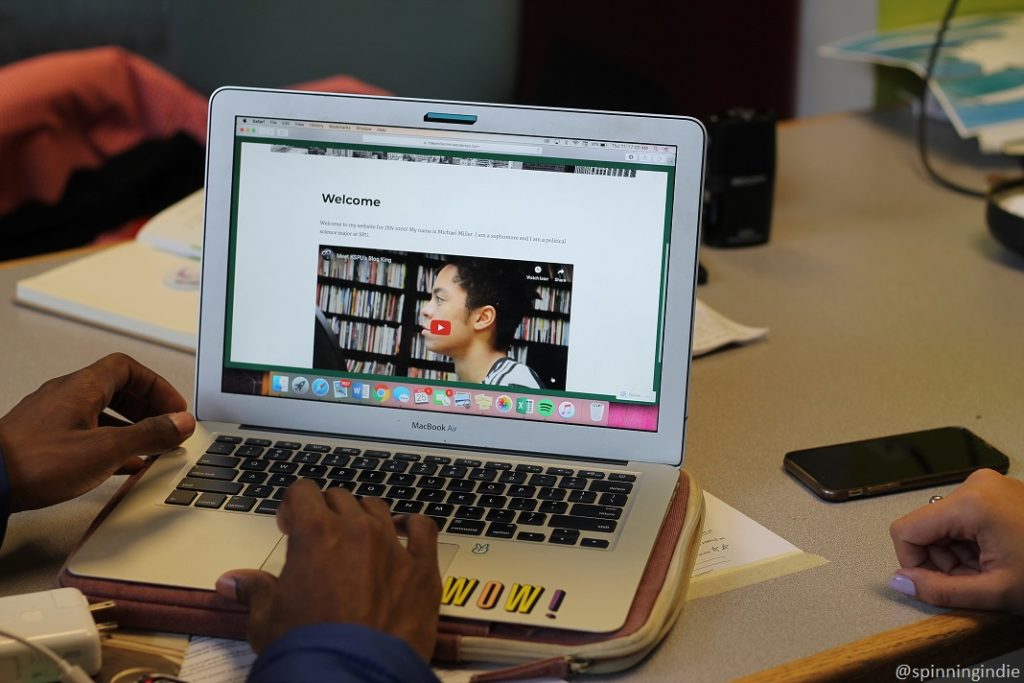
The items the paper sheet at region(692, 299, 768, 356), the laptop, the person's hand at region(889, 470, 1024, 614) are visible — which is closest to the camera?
the person's hand at region(889, 470, 1024, 614)

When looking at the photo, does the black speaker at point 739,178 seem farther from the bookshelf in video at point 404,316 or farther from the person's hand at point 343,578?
the person's hand at point 343,578

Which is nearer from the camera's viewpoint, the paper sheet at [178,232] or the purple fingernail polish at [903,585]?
the purple fingernail polish at [903,585]

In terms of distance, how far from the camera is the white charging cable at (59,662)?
631 mm

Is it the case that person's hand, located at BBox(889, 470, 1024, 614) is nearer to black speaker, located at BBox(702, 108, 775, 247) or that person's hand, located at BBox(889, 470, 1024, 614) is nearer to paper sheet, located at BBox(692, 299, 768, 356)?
paper sheet, located at BBox(692, 299, 768, 356)

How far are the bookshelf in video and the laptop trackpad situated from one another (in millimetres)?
160

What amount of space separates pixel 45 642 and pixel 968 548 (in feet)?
1.95

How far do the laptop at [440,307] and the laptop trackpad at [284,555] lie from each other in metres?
0.04

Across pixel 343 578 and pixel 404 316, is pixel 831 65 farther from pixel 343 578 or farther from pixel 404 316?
pixel 343 578

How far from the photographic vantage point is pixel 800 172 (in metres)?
1.66

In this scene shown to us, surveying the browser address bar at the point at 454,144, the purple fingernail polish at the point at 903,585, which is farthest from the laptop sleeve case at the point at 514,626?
the browser address bar at the point at 454,144

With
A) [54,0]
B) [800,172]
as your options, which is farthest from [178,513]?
[54,0]

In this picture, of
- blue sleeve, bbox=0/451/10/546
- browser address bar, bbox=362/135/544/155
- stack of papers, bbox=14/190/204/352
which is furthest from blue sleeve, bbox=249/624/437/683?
stack of papers, bbox=14/190/204/352

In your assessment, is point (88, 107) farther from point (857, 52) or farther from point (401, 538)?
point (401, 538)

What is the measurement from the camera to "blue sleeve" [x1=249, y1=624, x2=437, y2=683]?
0.59 m
